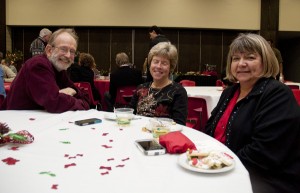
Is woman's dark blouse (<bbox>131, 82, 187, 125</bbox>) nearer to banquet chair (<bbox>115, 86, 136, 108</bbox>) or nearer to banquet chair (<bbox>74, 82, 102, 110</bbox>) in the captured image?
banquet chair (<bbox>115, 86, 136, 108</bbox>)

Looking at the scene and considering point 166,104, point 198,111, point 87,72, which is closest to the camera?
point 166,104

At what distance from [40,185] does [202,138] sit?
0.86 metres

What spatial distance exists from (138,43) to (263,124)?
8.92 metres

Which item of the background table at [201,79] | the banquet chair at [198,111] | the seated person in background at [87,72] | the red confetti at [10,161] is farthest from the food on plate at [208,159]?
the background table at [201,79]

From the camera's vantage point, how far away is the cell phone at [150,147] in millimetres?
→ 1313

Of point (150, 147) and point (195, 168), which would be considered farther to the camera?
point (150, 147)

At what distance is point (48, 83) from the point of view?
2236 mm

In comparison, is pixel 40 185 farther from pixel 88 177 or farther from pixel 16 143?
pixel 16 143

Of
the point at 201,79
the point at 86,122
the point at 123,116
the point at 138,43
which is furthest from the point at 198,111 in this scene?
the point at 138,43

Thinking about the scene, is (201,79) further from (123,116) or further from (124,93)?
(123,116)

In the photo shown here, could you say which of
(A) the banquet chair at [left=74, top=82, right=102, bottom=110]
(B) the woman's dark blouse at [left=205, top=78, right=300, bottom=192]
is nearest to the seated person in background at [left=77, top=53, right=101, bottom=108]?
(A) the banquet chair at [left=74, top=82, right=102, bottom=110]

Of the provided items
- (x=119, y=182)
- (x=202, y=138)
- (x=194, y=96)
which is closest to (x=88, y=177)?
(x=119, y=182)

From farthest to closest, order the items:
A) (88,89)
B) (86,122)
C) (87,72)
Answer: (87,72) → (88,89) → (86,122)

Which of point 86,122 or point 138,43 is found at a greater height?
point 138,43
